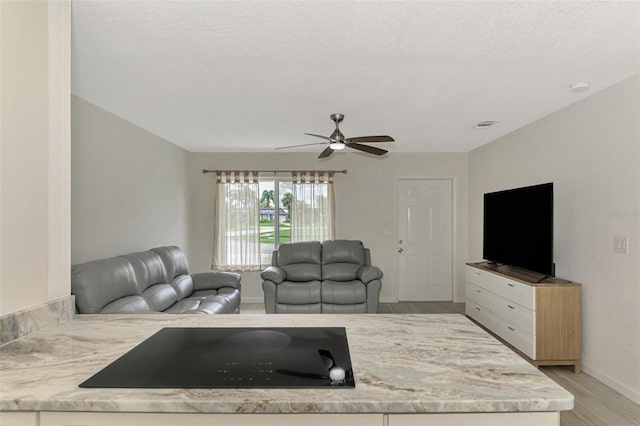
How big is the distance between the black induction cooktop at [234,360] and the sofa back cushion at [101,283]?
154cm

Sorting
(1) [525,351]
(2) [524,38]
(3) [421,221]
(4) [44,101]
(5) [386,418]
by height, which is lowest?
(1) [525,351]

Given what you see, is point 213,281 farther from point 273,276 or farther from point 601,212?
point 601,212

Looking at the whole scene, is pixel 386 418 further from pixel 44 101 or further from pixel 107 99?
pixel 107 99

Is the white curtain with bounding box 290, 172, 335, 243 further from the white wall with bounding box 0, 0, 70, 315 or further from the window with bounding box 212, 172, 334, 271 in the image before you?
the white wall with bounding box 0, 0, 70, 315

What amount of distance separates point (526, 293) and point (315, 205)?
10.5 feet

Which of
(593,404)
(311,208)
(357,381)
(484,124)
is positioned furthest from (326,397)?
(311,208)

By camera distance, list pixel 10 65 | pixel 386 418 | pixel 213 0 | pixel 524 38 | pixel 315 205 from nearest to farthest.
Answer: pixel 386 418 → pixel 10 65 → pixel 213 0 → pixel 524 38 → pixel 315 205

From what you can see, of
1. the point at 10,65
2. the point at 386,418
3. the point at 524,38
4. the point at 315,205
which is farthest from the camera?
the point at 315,205

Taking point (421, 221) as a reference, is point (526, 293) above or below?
below

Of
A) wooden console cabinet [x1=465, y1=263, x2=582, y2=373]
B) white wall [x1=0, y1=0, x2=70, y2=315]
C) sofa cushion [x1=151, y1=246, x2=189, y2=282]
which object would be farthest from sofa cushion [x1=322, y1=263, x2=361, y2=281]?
white wall [x1=0, y1=0, x2=70, y2=315]

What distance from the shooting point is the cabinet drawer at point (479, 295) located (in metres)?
3.77

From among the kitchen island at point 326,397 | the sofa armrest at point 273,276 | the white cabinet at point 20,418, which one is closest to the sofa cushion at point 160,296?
the sofa armrest at point 273,276

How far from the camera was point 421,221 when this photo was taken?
5.47 metres

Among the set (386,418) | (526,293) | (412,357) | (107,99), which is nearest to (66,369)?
(386,418)
